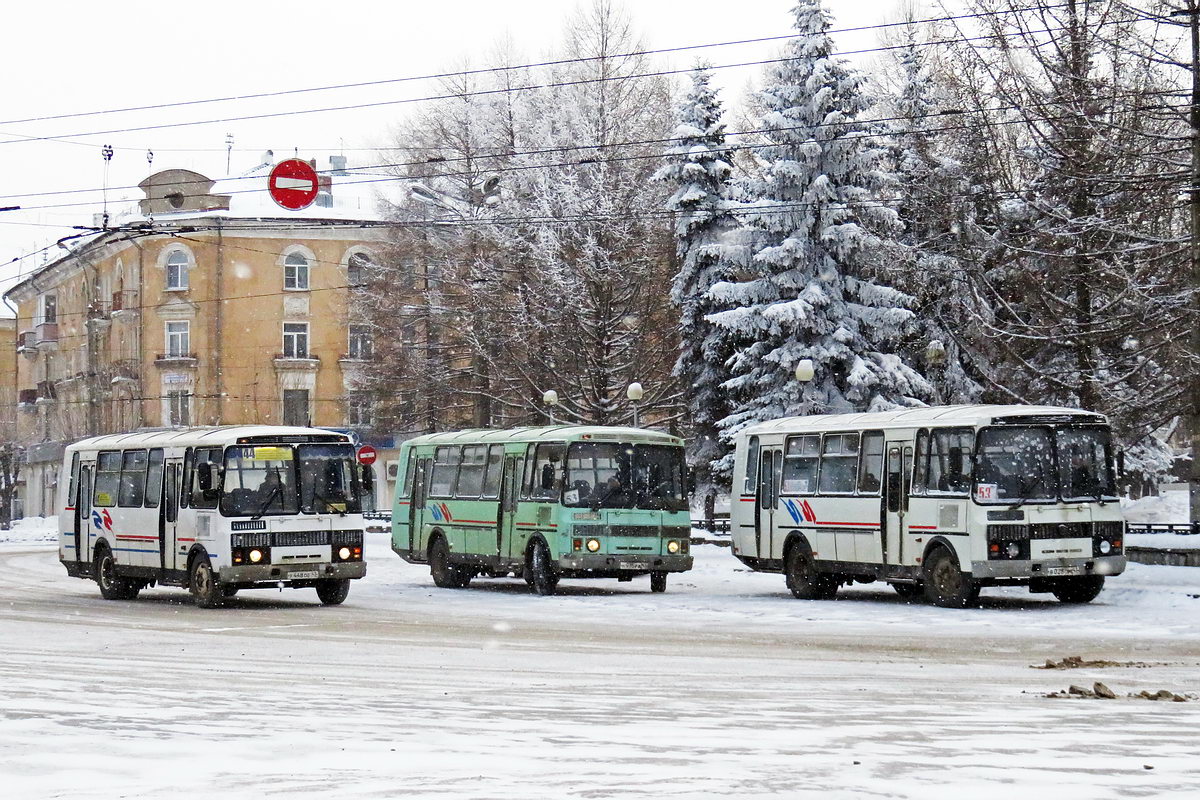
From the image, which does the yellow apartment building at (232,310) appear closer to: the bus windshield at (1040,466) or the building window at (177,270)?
the building window at (177,270)

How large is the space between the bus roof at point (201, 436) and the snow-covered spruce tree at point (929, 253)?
62.8 ft

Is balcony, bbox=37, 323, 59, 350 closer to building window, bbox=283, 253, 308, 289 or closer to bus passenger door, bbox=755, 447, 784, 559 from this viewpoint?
building window, bbox=283, 253, 308, 289

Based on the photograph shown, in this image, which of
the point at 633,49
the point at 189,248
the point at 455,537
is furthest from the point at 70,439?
the point at 455,537

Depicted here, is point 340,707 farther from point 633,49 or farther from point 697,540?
point 633,49

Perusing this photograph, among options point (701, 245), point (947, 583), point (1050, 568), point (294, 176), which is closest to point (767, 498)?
point (947, 583)

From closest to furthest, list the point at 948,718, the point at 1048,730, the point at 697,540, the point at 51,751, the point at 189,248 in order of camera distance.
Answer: the point at 51,751, the point at 1048,730, the point at 948,718, the point at 697,540, the point at 189,248

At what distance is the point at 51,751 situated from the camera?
9938 millimetres

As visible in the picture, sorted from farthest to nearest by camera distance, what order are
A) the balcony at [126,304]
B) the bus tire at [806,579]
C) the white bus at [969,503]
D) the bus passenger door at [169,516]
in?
the balcony at [126,304]
the bus tire at [806,579]
the bus passenger door at [169,516]
the white bus at [969,503]

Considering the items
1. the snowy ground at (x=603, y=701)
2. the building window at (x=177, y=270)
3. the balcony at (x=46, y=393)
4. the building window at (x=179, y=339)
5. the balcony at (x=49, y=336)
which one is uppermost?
the building window at (x=177, y=270)

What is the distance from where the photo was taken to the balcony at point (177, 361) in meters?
76.1

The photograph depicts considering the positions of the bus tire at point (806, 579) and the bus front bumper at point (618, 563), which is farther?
the bus front bumper at point (618, 563)

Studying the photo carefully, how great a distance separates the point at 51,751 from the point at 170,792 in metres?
1.70

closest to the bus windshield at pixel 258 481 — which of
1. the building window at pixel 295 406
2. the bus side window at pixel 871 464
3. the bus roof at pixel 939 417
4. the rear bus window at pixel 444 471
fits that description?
the rear bus window at pixel 444 471

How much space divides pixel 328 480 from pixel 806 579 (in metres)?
7.20
